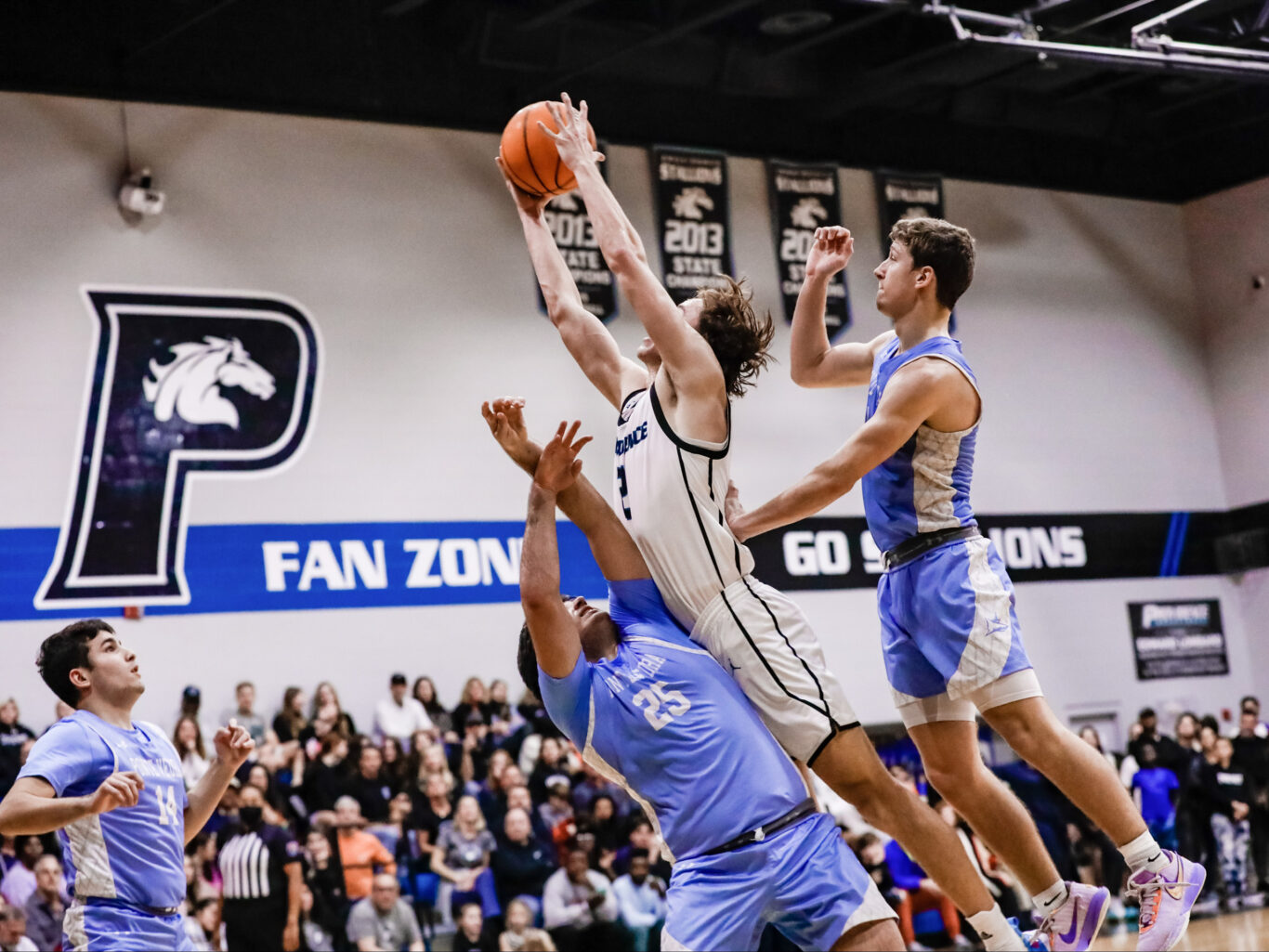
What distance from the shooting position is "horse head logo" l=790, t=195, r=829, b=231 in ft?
60.0

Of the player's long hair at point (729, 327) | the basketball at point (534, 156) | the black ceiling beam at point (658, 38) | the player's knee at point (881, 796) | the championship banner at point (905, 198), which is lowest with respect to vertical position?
the player's knee at point (881, 796)

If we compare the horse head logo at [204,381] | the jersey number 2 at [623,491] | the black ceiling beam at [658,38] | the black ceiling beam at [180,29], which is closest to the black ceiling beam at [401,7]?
the black ceiling beam at [180,29]

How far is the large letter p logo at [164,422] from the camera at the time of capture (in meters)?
13.8

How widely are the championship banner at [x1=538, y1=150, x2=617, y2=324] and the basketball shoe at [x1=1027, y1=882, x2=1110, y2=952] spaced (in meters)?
11.7

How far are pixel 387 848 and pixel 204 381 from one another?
16.4 feet

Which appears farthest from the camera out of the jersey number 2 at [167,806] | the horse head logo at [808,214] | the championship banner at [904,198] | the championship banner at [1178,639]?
the championship banner at [1178,639]

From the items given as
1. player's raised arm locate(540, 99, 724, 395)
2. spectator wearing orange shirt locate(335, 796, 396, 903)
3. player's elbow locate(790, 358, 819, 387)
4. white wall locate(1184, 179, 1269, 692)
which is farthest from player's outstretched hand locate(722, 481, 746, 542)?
white wall locate(1184, 179, 1269, 692)

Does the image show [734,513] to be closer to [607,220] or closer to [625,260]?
[625,260]

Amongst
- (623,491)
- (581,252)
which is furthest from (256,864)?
(623,491)

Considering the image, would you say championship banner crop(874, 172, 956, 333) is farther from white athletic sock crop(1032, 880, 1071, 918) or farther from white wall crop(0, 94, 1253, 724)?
white athletic sock crop(1032, 880, 1071, 918)

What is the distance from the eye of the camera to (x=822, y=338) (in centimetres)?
566

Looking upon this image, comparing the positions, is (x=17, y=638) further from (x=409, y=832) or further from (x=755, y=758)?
(x=755, y=758)

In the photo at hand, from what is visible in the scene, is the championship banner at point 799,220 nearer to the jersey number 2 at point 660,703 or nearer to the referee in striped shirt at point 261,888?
the referee in striped shirt at point 261,888

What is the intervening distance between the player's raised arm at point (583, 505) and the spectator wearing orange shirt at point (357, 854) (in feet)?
27.9
